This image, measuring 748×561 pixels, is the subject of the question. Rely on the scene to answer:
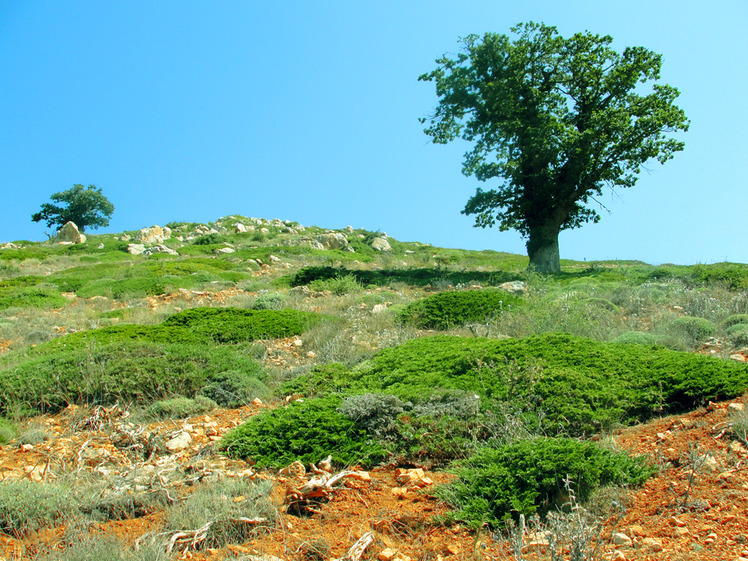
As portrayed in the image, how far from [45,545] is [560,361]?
4.61 meters

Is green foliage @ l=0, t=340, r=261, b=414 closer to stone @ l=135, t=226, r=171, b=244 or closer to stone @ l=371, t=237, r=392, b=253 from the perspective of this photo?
stone @ l=371, t=237, r=392, b=253

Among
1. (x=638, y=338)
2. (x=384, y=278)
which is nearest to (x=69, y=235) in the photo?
(x=384, y=278)

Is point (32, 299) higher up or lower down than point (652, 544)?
higher up

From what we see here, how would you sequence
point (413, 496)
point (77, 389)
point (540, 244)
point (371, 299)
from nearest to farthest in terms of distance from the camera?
point (413, 496)
point (77, 389)
point (371, 299)
point (540, 244)

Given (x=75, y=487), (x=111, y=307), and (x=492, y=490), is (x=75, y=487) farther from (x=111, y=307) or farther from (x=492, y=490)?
(x=111, y=307)

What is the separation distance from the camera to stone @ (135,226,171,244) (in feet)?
124

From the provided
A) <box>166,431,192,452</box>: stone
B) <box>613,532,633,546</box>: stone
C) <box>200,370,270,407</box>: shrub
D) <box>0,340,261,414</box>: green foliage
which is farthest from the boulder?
<box>613,532,633,546</box>: stone

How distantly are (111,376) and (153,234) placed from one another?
34926 millimetres

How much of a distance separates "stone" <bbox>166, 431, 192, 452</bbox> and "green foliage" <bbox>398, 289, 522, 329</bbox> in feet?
17.5

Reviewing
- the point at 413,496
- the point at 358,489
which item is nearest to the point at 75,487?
the point at 358,489

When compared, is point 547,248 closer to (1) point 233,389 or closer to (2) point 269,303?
(2) point 269,303

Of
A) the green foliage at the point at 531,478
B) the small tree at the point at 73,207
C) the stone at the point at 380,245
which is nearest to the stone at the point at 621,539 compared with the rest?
the green foliage at the point at 531,478

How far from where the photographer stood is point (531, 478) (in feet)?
11.9

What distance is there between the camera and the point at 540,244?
Answer: 21438 millimetres
